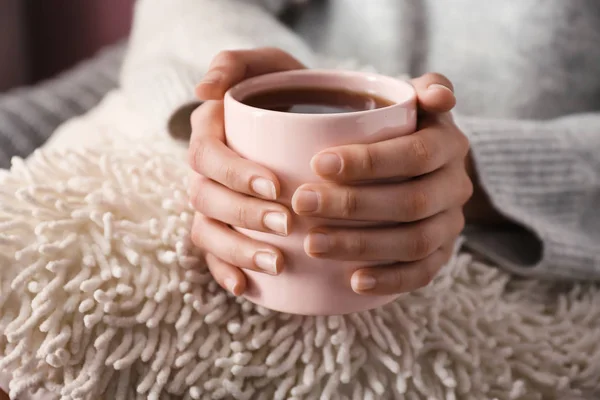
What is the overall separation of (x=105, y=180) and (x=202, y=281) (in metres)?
0.12

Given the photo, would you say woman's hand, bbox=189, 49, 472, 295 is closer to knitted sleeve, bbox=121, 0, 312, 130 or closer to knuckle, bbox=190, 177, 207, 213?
knuckle, bbox=190, 177, 207, 213

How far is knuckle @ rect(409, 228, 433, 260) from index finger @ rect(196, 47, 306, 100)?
0.57 feet

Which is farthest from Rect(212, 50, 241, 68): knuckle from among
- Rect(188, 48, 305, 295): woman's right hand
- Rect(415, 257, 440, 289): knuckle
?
Rect(415, 257, 440, 289): knuckle

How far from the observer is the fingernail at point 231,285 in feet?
1.25

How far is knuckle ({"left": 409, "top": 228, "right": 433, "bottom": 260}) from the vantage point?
378 mm

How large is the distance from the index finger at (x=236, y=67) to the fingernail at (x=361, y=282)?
0.54 ft

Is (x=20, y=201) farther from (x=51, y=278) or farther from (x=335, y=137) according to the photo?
(x=335, y=137)

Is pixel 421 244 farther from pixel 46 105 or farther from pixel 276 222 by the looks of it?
pixel 46 105

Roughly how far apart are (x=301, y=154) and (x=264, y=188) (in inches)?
1.2

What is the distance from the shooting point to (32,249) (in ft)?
1.22

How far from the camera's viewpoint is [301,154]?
1.12ft

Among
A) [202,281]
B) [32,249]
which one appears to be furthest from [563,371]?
[32,249]

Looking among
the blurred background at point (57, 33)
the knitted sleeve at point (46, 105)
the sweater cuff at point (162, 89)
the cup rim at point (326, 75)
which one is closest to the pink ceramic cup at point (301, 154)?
the cup rim at point (326, 75)

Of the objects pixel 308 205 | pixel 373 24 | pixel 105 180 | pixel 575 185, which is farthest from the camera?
pixel 373 24
